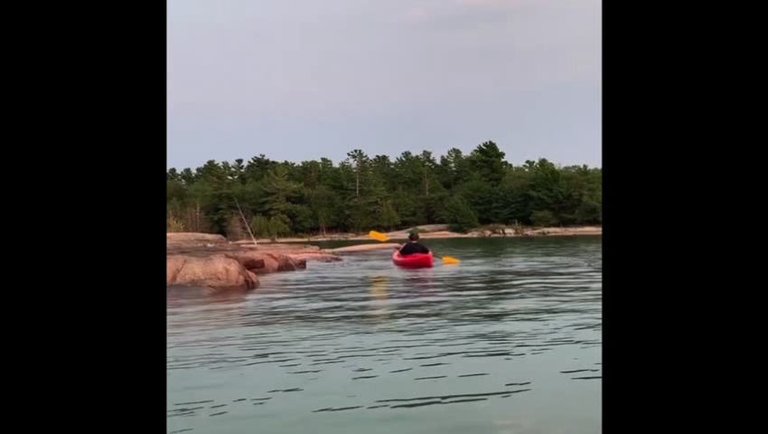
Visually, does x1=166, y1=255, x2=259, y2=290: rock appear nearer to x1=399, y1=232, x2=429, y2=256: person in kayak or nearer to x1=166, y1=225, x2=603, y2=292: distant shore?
x1=166, y1=225, x2=603, y2=292: distant shore

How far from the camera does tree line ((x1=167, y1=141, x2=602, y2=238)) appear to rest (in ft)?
63.8

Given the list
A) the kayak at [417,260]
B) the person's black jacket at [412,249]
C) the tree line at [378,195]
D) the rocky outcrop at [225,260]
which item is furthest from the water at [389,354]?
the tree line at [378,195]

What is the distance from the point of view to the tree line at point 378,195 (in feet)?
63.8

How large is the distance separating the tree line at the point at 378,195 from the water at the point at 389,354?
4020 millimetres

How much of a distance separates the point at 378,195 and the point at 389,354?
40.7ft

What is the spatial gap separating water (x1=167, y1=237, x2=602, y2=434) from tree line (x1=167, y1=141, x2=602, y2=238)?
4.02m

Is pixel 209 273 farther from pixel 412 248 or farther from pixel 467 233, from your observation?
pixel 467 233

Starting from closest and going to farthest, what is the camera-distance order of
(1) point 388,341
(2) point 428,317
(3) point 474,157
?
(1) point 388,341
(2) point 428,317
(3) point 474,157

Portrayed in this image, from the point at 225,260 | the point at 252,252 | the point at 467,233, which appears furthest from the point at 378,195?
the point at 225,260

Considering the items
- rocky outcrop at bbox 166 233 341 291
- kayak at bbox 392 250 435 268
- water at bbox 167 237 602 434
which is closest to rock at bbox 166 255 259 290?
rocky outcrop at bbox 166 233 341 291
